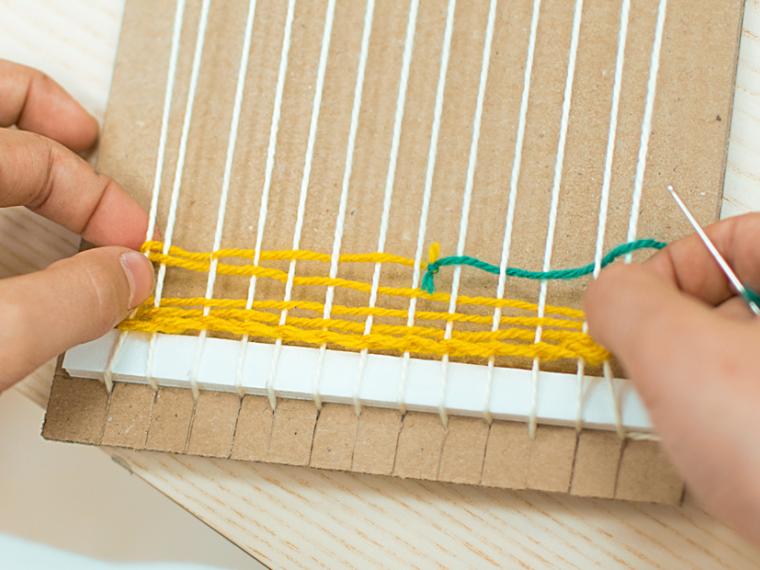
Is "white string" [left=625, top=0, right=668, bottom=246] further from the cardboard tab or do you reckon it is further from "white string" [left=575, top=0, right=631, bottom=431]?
the cardboard tab

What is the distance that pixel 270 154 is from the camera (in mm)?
966

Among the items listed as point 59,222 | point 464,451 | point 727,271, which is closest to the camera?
point 727,271

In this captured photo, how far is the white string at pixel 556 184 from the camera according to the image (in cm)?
86

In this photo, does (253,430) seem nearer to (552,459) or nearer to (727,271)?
(552,459)

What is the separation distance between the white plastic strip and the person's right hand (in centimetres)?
17

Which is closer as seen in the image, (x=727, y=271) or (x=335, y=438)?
(x=727, y=271)

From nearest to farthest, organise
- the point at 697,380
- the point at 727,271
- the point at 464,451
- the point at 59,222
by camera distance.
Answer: the point at 697,380 < the point at 727,271 < the point at 464,451 < the point at 59,222

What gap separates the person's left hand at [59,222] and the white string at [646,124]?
0.48 meters

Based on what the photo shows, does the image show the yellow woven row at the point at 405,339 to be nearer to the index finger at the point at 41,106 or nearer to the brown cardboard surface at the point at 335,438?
the brown cardboard surface at the point at 335,438

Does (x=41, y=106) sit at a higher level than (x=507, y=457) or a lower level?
higher

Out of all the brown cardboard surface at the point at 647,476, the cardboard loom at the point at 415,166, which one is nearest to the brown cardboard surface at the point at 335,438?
the cardboard loom at the point at 415,166

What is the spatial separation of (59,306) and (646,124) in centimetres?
58

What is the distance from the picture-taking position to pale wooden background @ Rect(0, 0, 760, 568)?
0.87 meters

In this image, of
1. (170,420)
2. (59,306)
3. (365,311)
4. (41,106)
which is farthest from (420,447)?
(41,106)
